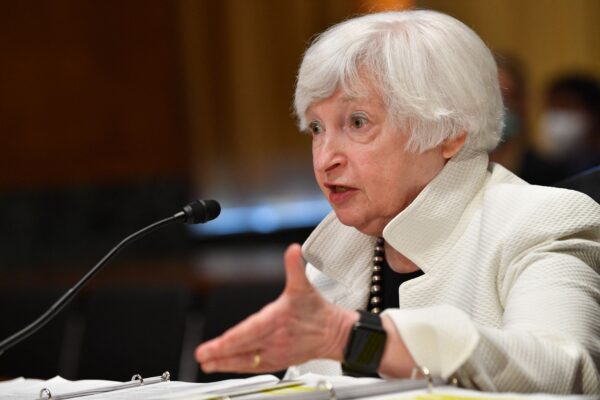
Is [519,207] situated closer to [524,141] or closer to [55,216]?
[524,141]

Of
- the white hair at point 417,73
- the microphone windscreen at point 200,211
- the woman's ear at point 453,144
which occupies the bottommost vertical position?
the microphone windscreen at point 200,211

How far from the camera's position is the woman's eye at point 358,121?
2.28 m

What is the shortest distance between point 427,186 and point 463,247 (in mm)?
159

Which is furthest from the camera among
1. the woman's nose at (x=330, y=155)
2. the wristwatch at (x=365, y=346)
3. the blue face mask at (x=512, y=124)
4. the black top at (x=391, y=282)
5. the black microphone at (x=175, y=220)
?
the blue face mask at (x=512, y=124)

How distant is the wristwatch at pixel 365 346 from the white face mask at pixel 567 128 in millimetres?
4464

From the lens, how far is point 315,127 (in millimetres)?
2387

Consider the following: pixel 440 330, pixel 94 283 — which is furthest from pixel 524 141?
pixel 440 330

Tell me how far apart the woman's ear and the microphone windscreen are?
53 cm

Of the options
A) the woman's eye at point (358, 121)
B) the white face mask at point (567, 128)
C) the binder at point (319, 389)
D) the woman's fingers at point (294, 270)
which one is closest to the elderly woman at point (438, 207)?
the woman's eye at point (358, 121)

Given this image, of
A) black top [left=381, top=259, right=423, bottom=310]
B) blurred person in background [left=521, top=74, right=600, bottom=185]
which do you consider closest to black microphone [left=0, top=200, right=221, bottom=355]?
black top [left=381, top=259, right=423, bottom=310]

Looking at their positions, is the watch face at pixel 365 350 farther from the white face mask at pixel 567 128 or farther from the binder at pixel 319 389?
the white face mask at pixel 567 128

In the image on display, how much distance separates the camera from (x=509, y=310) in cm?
196

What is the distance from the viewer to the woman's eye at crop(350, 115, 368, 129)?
228 centimetres

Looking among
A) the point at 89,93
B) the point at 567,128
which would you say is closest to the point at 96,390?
the point at 567,128
